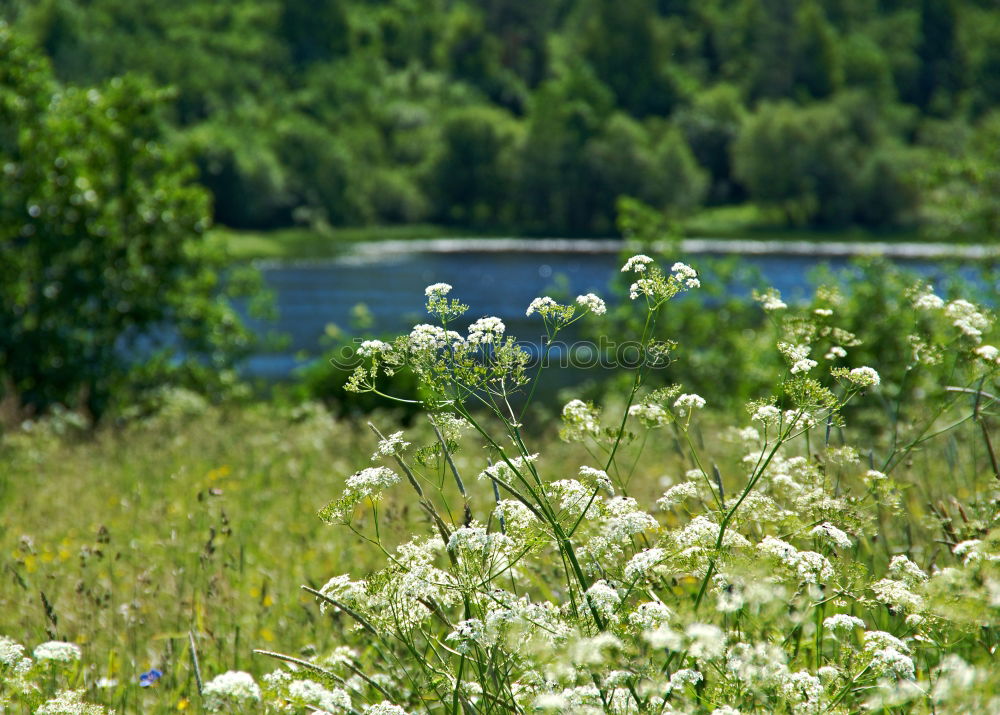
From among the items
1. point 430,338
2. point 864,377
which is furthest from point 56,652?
point 864,377

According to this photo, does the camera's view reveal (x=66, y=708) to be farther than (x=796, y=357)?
No

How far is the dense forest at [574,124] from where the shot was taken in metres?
105

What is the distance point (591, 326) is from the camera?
580 inches

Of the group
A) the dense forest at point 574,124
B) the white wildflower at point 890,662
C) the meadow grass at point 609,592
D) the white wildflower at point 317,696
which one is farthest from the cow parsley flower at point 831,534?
the dense forest at point 574,124

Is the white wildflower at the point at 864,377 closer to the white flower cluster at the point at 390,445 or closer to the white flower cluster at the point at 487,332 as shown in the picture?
the white flower cluster at the point at 487,332

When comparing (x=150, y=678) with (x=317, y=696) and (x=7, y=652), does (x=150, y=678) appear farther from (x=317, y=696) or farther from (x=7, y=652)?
(x=317, y=696)

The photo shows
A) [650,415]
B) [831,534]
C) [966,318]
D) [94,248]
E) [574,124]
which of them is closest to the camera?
[831,534]

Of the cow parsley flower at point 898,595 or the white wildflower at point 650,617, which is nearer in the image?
the white wildflower at point 650,617

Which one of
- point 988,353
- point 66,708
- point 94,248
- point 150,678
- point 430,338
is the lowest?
point 94,248

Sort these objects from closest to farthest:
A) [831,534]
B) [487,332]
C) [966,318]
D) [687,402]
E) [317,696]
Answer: [317,696], [831,534], [487,332], [687,402], [966,318]

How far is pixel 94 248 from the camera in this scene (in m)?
12.4

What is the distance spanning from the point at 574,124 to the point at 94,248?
116401mm

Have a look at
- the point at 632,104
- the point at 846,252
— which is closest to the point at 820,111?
the point at 846,252

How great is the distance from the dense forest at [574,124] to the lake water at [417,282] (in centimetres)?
1019
